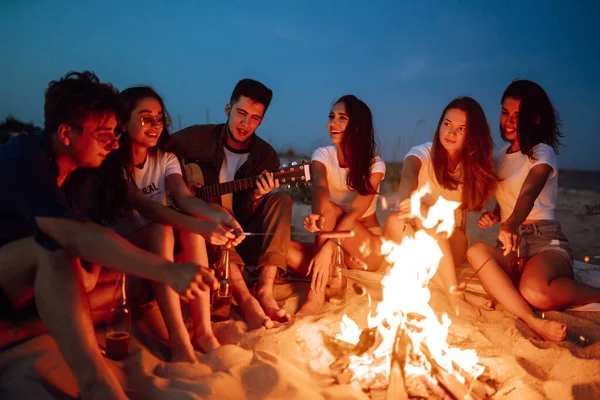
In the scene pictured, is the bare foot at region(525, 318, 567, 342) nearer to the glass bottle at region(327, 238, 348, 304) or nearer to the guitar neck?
the glass bottle at region(327, 238, 348, 304)

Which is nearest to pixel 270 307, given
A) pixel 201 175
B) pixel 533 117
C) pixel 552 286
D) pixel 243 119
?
pixel 201 175

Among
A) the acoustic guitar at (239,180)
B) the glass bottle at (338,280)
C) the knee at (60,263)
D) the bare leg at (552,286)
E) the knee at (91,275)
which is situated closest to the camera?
the knee at (60,263)

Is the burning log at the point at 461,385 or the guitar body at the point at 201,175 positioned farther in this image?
the guitar body at the point at 201,175

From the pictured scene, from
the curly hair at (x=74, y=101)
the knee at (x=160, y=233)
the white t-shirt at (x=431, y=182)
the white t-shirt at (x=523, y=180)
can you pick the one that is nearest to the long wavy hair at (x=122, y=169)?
the curly hair at (x=74, y=101)

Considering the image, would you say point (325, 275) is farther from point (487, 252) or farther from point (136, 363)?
point (136, 363)

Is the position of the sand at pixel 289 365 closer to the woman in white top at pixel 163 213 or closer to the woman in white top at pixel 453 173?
the woman in white top at pixel 163 213

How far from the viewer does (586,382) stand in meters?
2.61

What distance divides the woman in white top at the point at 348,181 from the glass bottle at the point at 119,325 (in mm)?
1680

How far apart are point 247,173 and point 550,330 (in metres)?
2.72

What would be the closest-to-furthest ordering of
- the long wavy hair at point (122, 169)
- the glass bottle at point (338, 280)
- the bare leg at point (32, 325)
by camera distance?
the bare leg at point (32, 325), the long wavy hair at point (122, 169), the glass bottle at point (338, 280)

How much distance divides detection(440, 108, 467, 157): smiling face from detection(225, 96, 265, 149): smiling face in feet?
5.31

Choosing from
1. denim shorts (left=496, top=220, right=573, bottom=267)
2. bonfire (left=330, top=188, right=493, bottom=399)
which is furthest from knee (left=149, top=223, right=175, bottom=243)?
denim shorts (left=496, top=220, right=573, bottom=267)

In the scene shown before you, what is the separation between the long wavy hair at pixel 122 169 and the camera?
10.0 feet

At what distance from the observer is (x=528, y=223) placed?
4031 mm
